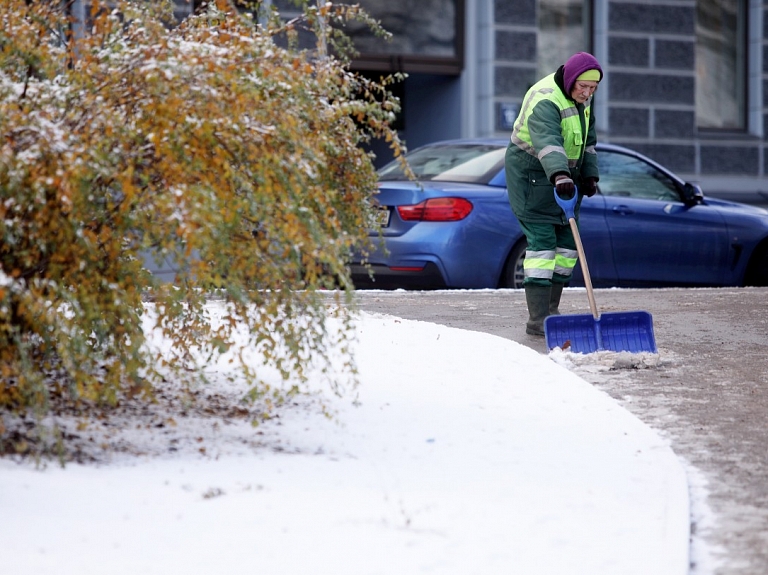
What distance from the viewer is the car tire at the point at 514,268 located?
9.89 metres

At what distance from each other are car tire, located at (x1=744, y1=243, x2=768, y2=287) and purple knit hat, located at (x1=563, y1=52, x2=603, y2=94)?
4831 mm

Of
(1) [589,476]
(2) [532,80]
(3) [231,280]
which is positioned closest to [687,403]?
(1) [589,476]

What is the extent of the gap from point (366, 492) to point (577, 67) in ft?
12.7

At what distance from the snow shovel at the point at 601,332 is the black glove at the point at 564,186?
0.56 meters

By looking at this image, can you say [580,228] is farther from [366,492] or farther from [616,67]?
[616,67]

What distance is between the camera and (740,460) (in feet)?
15.3

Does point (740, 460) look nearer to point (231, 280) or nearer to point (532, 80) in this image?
point (231, 280)

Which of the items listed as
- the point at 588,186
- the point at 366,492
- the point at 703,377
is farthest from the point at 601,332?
the point at 366,492

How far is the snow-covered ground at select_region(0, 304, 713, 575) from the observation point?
11.2 ft

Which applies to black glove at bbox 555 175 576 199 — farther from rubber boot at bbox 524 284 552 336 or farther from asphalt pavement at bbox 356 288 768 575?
asphalt pavement at bbox 356 288 768 575

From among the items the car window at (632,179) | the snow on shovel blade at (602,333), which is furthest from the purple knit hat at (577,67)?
the car window at (632,179)

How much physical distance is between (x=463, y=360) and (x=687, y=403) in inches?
43.2

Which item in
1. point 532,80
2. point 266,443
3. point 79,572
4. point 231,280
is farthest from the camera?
point 532,80

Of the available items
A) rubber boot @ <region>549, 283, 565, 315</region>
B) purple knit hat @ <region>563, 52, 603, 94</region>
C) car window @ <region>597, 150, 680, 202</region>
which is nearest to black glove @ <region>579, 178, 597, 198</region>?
rubber boot @ <region>549, 283, 565, 315</region>
